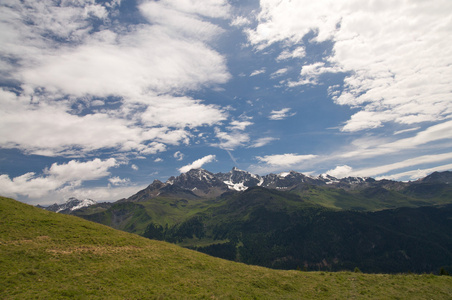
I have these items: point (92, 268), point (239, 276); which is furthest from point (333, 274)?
point (92, 268)

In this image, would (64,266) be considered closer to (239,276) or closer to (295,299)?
(239,276)

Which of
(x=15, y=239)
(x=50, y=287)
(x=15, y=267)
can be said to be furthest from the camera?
(x=15, y=239)

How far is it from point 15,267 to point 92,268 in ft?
32.7

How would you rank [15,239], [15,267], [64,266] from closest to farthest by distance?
[15,267] < [64,266] < [15,239]

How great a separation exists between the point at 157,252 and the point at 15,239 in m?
25.8

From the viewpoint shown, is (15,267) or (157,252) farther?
(157,252)

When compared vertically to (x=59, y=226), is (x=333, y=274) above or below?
below

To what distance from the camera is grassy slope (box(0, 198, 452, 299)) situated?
32.1 m

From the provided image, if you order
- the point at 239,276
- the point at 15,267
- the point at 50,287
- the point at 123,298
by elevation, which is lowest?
the point at 239,276

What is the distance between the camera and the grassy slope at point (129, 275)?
3209cm

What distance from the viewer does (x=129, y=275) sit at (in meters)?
37.8

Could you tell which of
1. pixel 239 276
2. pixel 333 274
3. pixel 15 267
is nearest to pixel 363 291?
pixel 333 274

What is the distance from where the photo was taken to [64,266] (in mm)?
36062

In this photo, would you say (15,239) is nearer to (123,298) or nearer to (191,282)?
(123,298)
